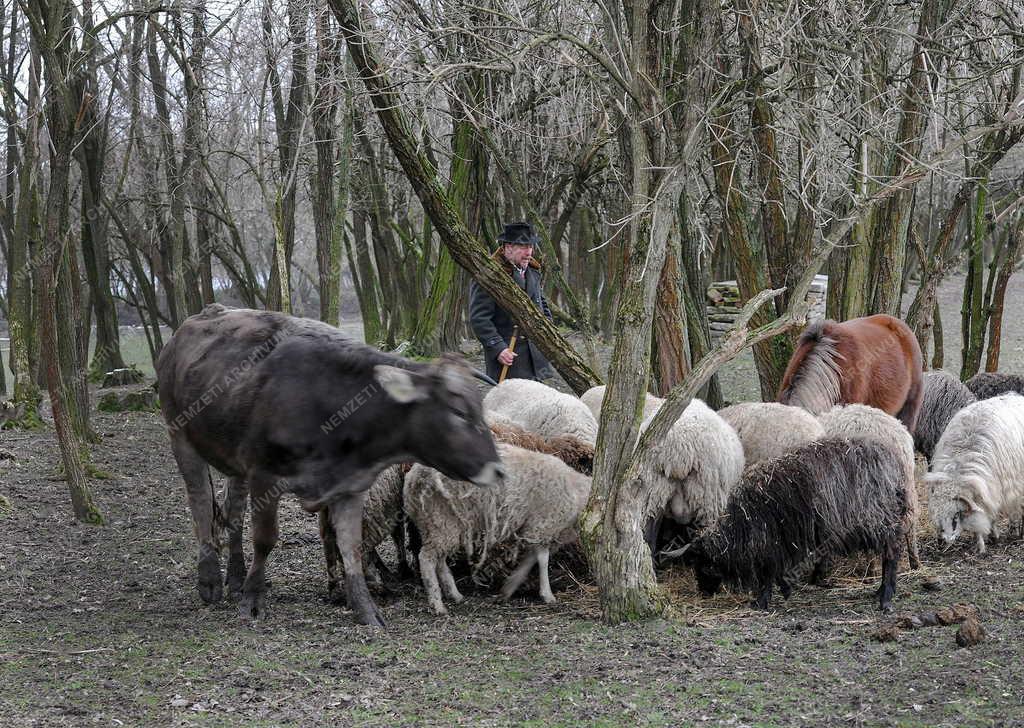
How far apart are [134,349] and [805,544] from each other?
32147mm

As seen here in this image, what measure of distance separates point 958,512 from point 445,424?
395 cm

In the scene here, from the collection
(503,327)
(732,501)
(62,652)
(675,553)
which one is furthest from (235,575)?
(503,327)

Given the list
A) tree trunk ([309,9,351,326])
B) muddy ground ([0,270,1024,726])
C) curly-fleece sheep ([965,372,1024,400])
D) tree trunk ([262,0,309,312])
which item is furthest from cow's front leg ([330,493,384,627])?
tree trunk ([309,9,351,326])

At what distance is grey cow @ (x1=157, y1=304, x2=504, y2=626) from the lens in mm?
6371

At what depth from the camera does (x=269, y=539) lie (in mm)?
6859

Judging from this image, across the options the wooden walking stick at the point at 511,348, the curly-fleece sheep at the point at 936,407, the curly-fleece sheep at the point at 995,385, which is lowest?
the curly-fleece sheep at the point at 936,407

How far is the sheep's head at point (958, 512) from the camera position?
7762 millimetres

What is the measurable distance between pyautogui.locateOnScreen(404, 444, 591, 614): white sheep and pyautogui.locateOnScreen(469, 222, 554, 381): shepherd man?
3.04m

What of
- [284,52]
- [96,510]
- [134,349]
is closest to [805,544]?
[96,510]

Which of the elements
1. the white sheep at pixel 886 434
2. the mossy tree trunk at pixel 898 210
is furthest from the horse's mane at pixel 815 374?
the mossy tree trunk at pixel 898 210

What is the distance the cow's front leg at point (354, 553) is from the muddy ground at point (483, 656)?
130mm

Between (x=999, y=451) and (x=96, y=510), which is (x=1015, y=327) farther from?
(x=96, y=510)

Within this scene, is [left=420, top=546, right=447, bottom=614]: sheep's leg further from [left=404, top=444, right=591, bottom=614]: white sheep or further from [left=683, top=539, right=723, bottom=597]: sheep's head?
[left=683, top=539, right=723, bottom=597]: sheep's head

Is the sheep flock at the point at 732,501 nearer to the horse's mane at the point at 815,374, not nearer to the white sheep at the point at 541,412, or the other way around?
the white sheep at the point at 541,412
